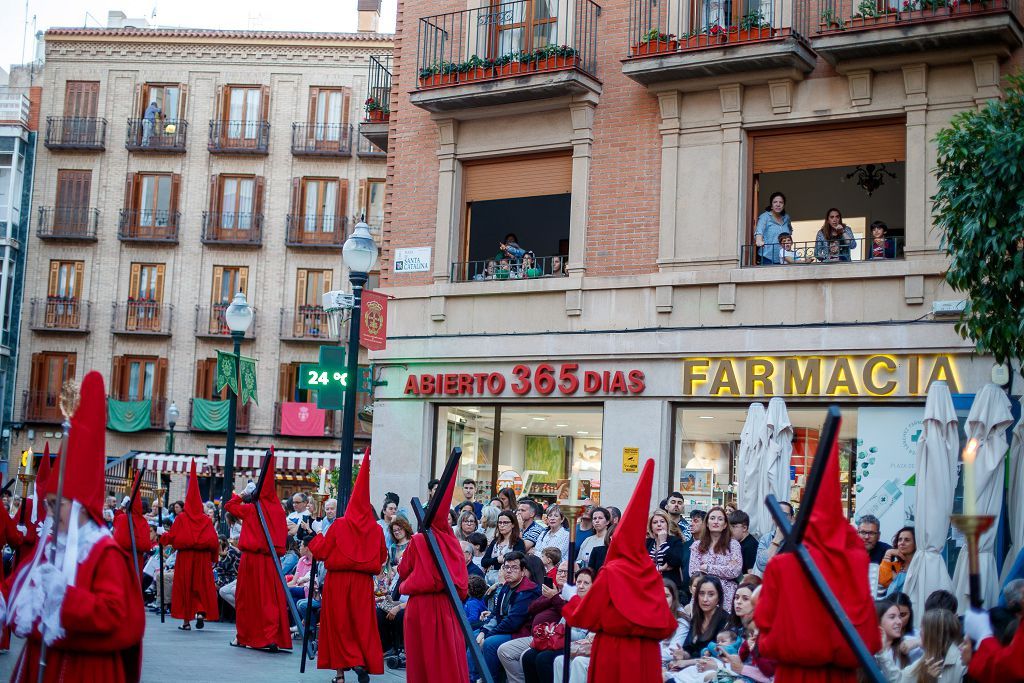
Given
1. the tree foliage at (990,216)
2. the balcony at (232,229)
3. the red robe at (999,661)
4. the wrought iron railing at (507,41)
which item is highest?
the balcony at (232,229)

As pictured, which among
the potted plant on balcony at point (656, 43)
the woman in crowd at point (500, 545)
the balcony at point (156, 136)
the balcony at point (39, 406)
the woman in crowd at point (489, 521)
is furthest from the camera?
the balcony at point (156, 136)

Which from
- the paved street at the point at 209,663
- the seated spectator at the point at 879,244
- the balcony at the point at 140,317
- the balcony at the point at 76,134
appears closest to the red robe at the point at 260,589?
the paved street at the point at 209,663

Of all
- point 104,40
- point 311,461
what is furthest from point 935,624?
point 104,40

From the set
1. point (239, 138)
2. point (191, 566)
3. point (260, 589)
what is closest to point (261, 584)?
point (260, 589)

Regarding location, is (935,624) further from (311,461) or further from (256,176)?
(256,176)

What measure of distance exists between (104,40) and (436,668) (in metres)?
44.6

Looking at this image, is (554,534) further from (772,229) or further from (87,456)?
(87,456)

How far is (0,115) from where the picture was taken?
4938cm

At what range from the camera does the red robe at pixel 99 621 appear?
6832 mm

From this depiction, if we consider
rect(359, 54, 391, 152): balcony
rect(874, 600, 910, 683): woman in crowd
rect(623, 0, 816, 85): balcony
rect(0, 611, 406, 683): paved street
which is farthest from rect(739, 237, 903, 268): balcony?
rect(874, 600, 910, 683): woman in crowd

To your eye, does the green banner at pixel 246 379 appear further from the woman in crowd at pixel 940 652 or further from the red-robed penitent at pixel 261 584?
the woman in crowd at pixel 940 652

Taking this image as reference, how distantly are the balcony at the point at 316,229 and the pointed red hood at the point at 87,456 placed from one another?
41053 mm

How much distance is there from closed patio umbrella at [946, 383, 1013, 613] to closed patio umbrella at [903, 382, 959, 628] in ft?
0.96

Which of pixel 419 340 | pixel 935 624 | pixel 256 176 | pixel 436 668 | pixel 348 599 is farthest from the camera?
pixel 256 176
